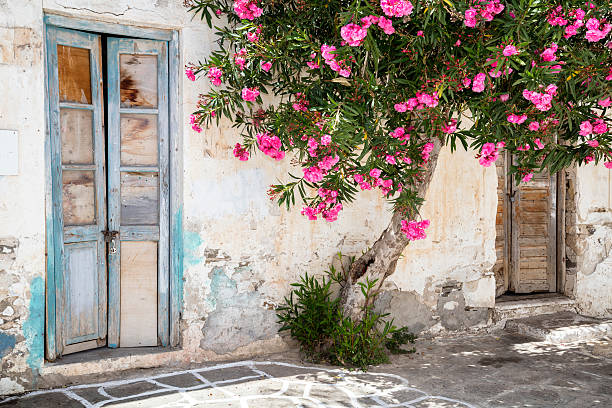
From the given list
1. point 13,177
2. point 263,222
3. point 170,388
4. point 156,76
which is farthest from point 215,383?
point 156,76

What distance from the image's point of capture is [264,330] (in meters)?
5.64

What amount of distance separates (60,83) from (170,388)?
265 centimetres

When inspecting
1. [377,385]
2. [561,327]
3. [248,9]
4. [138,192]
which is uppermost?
[248,9]

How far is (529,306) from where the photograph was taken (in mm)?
7082

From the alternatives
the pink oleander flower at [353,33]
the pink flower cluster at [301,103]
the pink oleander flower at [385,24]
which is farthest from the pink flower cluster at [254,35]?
the pink oleander flower at [385,24]

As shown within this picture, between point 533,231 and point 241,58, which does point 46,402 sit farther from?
point 533,231

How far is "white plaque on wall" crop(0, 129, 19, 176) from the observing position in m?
4.53

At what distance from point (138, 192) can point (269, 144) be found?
126 cm

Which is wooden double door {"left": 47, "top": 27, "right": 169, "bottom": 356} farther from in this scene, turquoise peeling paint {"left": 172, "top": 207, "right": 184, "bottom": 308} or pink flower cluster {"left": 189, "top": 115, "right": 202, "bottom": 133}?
pink flower cluster {"left": 189, "top": 115, "right": 202, "bottom": 133}

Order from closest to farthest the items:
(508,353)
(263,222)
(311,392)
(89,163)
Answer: (311,392) < (89,163) < (263,222) < (508,353)

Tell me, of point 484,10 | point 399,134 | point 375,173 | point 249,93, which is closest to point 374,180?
point 375,173

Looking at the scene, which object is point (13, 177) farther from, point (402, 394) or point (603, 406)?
point (603, 406)

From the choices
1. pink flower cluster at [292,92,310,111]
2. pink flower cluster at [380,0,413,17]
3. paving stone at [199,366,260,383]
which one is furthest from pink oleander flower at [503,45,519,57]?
paving stone at [199,366,260,383]

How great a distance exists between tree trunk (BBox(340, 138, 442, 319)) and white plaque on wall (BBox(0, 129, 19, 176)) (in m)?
3.07
